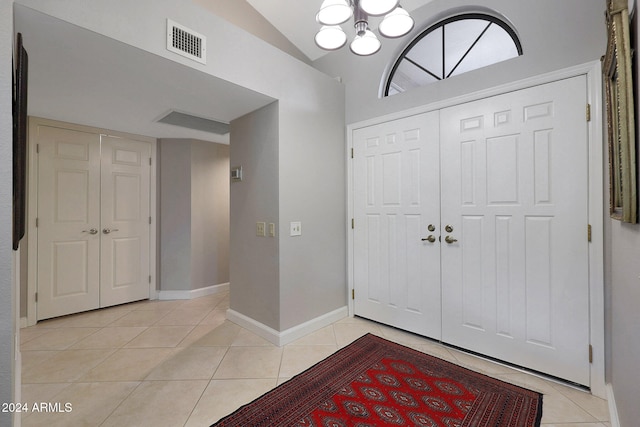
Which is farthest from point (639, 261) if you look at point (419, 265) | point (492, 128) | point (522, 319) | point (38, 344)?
point (38, 344)

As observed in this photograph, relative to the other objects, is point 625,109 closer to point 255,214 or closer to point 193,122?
point 255,214

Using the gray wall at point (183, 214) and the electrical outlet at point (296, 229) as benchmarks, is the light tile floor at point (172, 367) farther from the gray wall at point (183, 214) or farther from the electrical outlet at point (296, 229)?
the electrical outlet at point (296, 229)

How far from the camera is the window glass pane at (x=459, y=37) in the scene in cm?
232

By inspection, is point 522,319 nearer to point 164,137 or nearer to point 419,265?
point 419,265

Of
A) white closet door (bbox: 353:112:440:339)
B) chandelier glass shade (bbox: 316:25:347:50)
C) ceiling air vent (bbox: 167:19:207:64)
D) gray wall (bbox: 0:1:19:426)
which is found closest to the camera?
gray wall (bbox: 0:1:19:426)

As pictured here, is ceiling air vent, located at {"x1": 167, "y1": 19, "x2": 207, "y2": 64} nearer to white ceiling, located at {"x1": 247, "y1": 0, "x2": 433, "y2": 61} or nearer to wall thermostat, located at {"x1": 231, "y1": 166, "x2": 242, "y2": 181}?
wall thermostat, located at {"x1": 231, "y1": 166, "x2": 242, "y2": 181}

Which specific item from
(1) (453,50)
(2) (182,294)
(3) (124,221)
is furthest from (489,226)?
(3) (124,221)

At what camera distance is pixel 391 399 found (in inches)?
67.4

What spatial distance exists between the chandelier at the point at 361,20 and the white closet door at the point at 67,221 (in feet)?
10.3

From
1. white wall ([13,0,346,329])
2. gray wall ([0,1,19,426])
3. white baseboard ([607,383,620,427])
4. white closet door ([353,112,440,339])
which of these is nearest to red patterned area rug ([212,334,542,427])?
white baseboard ([607,383,620,427])

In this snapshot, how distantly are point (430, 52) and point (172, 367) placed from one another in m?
3.48

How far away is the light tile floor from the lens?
159 cm

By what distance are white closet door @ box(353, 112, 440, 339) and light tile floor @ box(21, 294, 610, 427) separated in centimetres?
27

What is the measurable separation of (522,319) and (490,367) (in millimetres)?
438
